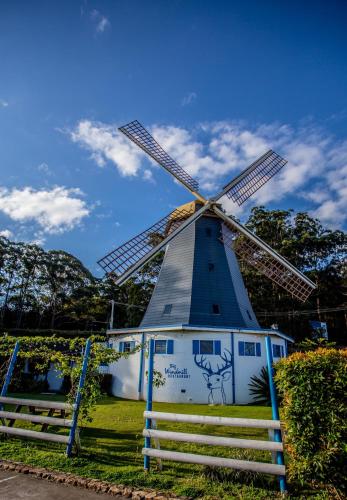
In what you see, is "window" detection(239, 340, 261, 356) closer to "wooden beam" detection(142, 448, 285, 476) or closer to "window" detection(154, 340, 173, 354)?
"window" detection(154, 340, 173, 354)

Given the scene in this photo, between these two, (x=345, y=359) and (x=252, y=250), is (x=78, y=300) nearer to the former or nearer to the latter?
(x=252, y=250)

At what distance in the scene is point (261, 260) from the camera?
59.3 ft

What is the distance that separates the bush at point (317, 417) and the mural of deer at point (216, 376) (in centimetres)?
1001

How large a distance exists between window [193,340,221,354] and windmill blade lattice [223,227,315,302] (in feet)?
16.7

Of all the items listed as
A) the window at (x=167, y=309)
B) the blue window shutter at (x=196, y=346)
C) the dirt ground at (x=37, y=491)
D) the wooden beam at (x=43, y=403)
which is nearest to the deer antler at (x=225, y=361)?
the blue window shutter at (x=196, y=346)

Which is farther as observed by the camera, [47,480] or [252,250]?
[252,250]

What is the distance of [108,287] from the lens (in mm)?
44094

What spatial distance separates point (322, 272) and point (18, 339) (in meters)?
33.0

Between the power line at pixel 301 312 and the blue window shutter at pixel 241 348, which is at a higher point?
the power line at pixel 301 312

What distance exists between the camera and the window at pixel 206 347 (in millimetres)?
14438

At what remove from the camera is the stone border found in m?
4.13

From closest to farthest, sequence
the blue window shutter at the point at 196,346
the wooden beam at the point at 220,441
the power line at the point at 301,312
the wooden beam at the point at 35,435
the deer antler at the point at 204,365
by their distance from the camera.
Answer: the wooden beam at the point at 220,441
the wooden beam at the point at 35,435
the deer antler at the point at 204,365
the blue window shutter at the point at 196,346
the power line at the point at 301,312

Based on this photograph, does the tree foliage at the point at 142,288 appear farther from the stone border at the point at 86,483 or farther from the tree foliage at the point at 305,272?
the stone border at the point at 86,483

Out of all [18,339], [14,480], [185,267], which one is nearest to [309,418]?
[14,480]
